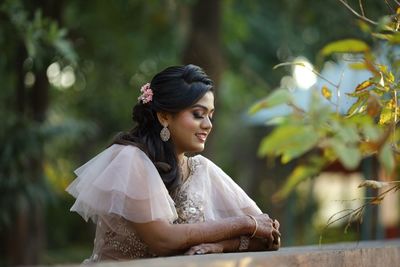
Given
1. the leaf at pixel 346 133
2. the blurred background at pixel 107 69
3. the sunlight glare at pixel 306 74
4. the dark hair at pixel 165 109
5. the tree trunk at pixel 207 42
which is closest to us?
the leaf at pixel 346 133

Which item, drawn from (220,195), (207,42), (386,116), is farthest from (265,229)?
(207,42)

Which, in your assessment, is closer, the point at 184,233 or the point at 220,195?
the point at 184,233

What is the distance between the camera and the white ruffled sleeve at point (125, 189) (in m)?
3.99

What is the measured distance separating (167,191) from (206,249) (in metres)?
0.40

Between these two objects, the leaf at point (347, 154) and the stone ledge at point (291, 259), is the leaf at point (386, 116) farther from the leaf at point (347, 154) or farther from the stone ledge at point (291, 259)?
the leaf at point (347, 154)

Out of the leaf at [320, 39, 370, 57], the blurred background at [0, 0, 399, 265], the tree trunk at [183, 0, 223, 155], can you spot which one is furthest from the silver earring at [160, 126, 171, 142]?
the tree trunk at [183, 0, 223, 155]

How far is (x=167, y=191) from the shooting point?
4.20m

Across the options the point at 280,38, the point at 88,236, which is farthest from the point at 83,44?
the point at 88,236

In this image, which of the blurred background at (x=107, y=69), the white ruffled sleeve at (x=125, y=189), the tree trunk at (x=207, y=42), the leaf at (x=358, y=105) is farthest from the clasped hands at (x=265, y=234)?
the tree trunk at (x=207, y=42)

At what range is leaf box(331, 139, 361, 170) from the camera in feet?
7.60

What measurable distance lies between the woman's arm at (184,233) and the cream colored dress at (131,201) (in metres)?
0.05

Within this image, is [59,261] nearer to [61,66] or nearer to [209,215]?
[61,66]

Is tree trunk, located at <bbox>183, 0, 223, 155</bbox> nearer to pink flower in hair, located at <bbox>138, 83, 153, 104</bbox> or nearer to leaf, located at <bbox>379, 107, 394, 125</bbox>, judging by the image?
pink flower in hair, located at <bbox>138, 83, 153, 104</bbox>

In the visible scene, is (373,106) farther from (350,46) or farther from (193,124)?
(193,124)
